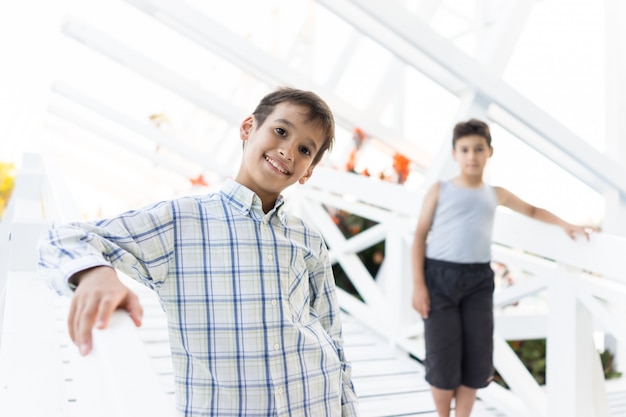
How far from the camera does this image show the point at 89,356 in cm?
61

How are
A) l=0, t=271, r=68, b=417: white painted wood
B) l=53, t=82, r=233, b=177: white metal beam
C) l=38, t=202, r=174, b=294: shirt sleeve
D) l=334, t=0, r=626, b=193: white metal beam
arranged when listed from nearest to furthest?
1. l=38, t=202, r=174, b=294: shirt sleeve
2. l=0, t=271, r=68, b=417: white painted wood
3. l=334, t=0, r=626, b=193: white metal beam
4. l=53, t=82, r=233, b=177: white metal beam

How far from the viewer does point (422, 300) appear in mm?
2055

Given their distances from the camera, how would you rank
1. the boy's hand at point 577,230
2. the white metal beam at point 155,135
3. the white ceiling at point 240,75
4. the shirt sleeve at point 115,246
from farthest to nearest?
the white metal beam at point 155,135 → the white ceiling at point 240,75 → the boy's hand at point 577,230 → the shirt sleeve at point 115,246

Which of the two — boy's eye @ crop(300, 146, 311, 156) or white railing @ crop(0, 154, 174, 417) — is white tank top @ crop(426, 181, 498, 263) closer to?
boy's eye @ crop(300, 146, 311, 156)

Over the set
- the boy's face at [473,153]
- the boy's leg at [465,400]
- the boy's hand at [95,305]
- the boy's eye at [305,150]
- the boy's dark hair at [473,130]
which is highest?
the boy's dark hair at [473,130]

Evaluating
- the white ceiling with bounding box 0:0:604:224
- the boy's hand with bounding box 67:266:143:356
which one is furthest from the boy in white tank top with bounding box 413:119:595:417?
the boy's hand with bounding box 67:266:143:356

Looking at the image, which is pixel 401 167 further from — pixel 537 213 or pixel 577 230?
pixel 577 230

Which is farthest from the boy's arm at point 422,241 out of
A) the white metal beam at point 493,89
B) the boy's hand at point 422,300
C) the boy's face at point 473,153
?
the white metal beam at point 493,89

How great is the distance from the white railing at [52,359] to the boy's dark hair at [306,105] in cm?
42

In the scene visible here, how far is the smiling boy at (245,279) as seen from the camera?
1.01 m

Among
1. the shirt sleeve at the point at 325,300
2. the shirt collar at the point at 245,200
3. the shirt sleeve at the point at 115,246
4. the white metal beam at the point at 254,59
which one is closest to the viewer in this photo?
the shirt sleeve at the point at 115,246

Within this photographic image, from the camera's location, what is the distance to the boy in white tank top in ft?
6.63

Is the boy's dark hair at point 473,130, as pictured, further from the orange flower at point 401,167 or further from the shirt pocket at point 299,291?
the orange flower at point 401,167

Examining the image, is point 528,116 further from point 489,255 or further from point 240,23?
point 240,23
